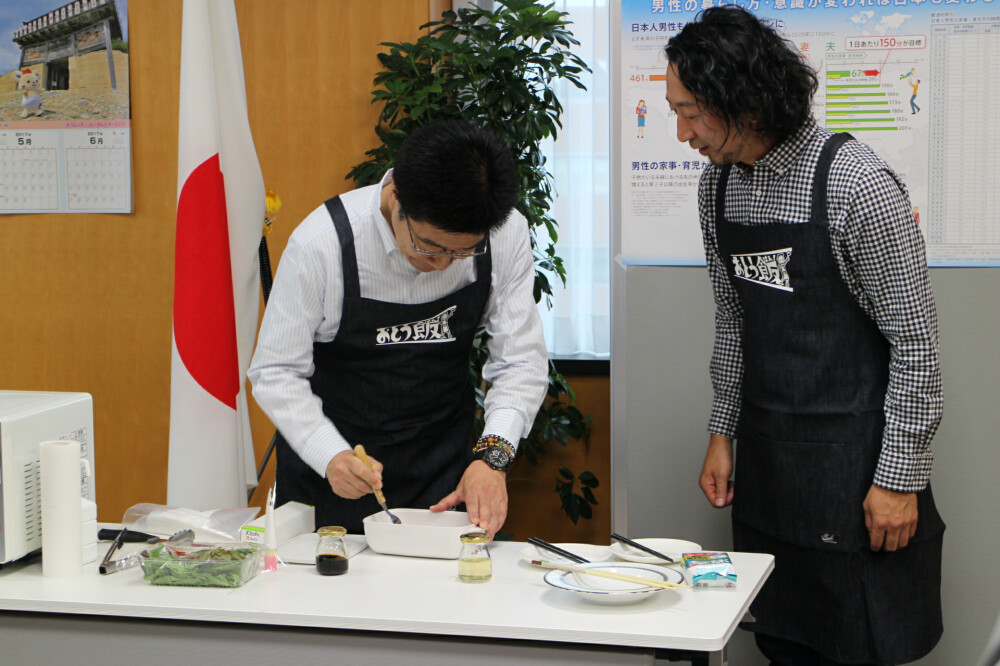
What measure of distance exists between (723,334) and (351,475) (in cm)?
89

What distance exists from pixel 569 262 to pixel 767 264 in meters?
1.64

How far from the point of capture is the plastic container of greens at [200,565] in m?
1.59

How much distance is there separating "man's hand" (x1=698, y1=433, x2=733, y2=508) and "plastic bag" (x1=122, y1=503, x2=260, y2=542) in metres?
0.99

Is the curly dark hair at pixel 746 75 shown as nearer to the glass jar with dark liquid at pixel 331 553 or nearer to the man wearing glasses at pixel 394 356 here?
the man wearing glasses at pixel 394 356

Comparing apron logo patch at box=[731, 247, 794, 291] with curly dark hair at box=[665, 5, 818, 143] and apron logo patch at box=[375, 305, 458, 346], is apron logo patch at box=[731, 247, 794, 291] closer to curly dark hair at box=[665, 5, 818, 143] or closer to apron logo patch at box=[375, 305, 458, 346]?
curly dark hair at box=[665, 5, 818, 143]

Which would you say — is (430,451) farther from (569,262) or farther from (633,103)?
(569,262)

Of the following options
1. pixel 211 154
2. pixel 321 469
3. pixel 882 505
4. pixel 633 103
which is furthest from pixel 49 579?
pixel 633 103

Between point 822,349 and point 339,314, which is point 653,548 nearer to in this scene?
point 822,349

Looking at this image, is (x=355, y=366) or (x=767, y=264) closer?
(x=767, y=264)

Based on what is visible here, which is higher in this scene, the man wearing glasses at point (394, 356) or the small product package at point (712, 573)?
the man wearing glasses at point (394, 356)

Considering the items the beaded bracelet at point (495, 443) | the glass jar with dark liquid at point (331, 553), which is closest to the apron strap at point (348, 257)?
the beaded bracelet at point (495, 443)

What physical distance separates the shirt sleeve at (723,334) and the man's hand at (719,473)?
0.03 meters

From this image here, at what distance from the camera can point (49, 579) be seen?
1669 mm

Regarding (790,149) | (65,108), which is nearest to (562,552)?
(790,149)
